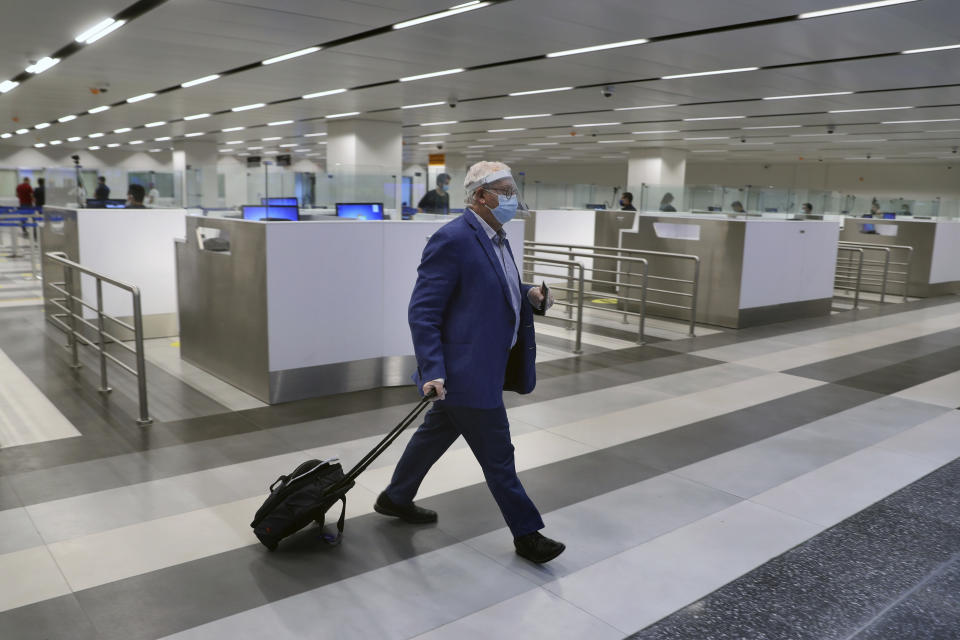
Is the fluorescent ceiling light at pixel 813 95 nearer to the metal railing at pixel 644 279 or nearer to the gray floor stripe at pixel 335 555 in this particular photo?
the metal railing at pixel 644 279

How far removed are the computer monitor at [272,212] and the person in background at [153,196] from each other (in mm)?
3067

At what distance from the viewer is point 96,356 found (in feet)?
22.7

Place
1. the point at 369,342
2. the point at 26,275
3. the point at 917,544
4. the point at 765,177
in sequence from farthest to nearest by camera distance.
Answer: the point at 765,177
the point at 26,275
the point at 369,342
the point at 917,544

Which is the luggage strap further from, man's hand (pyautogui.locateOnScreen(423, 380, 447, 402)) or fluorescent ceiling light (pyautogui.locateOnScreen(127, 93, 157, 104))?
fluorescent ceiling light (pyautogui.locateOnScreen(127, 93, 157, 104))

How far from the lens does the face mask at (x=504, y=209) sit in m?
3.06

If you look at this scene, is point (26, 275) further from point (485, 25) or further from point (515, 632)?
point (515, 632)

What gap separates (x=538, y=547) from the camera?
3.07 m

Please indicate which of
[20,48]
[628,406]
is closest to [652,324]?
[628,406]

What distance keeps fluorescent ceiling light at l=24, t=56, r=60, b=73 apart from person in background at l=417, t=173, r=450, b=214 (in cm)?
684

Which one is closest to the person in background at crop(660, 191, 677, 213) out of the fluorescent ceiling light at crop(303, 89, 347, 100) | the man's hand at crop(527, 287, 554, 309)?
the fluorescent ceiling light at crop(303, 89, 347, 100)

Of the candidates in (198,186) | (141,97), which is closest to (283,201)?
(198,186)

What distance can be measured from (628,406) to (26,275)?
11.5 m

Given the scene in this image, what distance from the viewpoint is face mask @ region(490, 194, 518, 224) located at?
3062mm

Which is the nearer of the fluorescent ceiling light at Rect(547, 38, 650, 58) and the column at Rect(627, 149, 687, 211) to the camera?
the fluorescent ceiling light at Rect(547, 38, 650, 58)
